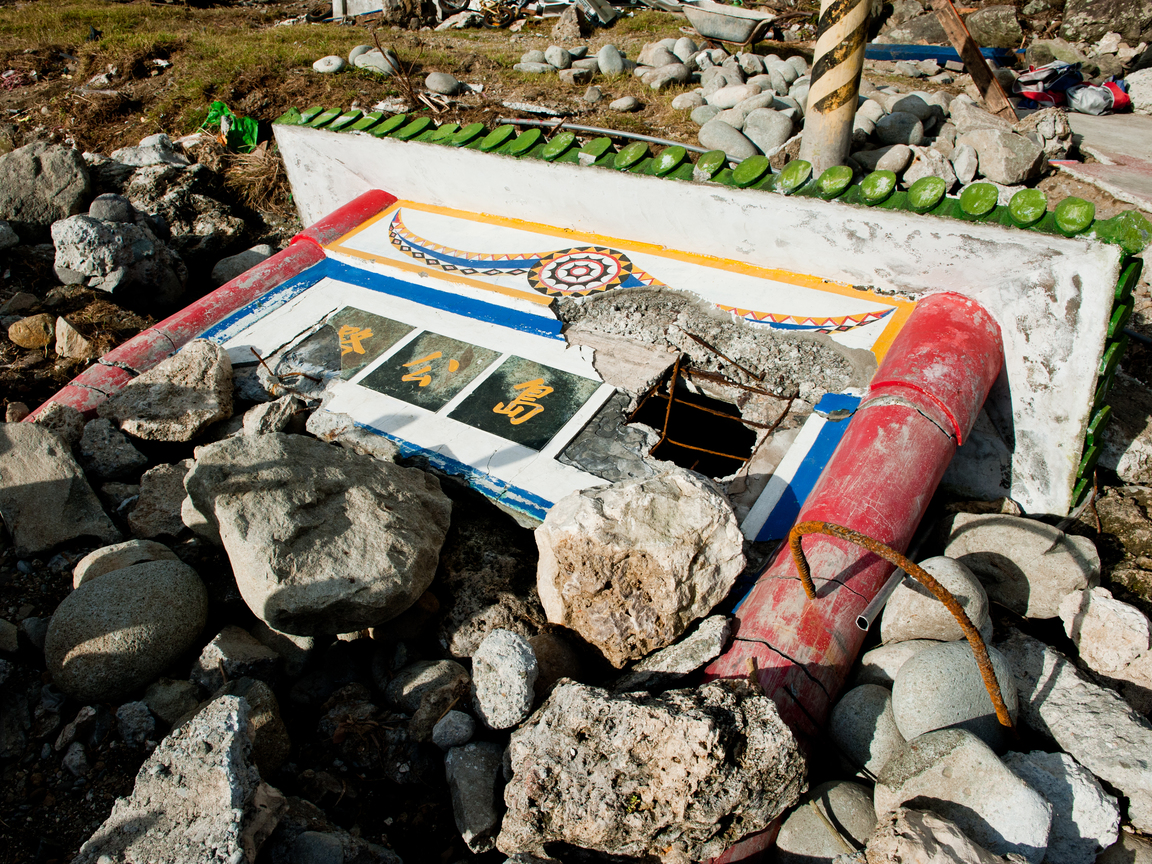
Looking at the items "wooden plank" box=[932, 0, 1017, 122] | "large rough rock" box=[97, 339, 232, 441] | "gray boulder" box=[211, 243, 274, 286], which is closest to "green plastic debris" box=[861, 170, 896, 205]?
"large rough rock" box=[97, 339, 232, 441]

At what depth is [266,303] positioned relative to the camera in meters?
5.18

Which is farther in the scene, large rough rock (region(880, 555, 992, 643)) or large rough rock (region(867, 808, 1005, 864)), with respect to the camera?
large rough rock (region(880, 555, 992, 643))

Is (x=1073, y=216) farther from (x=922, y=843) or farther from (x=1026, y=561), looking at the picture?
(x=922, y=843)

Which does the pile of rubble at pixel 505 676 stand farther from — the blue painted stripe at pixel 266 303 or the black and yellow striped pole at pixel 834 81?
the black and yellow striped pole at pixel 834 81

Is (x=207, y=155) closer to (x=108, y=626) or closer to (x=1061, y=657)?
(x=108, y=626)

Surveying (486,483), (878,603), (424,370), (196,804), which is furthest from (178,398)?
(878,603)

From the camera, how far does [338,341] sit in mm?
4824

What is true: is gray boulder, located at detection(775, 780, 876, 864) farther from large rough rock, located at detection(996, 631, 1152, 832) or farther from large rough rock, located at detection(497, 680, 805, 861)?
large rough rock, located at detection(996, 631, 1152, 832)

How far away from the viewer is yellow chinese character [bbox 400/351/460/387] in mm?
4391

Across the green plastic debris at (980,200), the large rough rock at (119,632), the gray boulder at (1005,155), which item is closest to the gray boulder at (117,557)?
the large rough rock at (119,632)

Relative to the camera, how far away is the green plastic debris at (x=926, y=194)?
12.4ft

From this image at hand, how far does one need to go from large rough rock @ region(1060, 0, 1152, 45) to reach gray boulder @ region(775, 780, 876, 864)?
10.8 meters

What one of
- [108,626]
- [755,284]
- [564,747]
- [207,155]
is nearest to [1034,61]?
[755,284]

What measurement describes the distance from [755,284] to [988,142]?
3.22 meters
